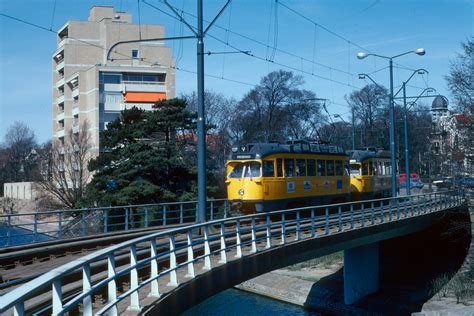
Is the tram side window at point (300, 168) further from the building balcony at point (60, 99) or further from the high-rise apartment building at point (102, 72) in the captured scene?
the building balcony at point (60, 99)

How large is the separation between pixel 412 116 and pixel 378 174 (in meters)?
45.3

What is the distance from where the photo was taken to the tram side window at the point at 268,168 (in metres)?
24.2

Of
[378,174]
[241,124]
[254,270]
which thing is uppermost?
[241,124]

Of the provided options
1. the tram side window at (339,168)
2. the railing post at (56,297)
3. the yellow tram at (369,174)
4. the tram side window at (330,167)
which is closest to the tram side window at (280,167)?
the tram side window at (330,167)

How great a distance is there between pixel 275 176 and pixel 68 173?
28.2 m

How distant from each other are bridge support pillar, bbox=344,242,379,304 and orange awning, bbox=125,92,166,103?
128 feet

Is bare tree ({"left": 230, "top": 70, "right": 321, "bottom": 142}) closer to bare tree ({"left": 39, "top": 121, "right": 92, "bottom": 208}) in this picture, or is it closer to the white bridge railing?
bare tree ({"left": 39, "top": 121, "right": 92, "bottom": 208})

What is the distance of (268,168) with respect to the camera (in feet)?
79.9

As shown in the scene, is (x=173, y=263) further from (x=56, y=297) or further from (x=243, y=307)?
(x=243, y=307)

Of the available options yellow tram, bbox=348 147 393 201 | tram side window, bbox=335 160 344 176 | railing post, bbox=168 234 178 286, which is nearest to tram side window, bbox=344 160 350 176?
tram side window, bbox=335 160 344 176

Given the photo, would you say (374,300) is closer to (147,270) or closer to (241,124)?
(147,270)

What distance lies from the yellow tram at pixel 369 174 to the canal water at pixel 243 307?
7.10 meters

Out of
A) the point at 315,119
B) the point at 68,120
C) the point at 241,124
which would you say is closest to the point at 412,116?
the point at 315,119

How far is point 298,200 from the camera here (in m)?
25.7
